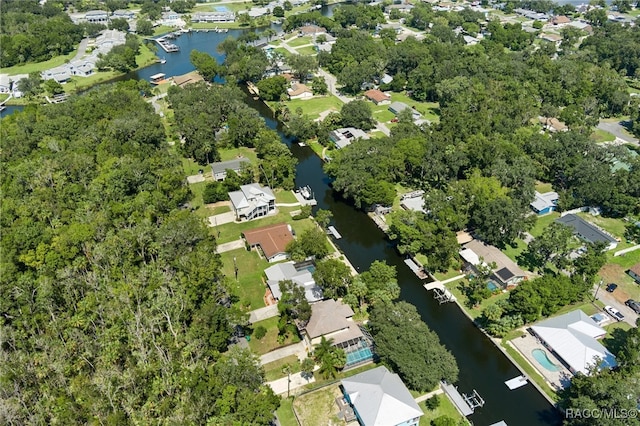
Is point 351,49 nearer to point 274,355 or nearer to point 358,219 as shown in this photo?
point 358,219

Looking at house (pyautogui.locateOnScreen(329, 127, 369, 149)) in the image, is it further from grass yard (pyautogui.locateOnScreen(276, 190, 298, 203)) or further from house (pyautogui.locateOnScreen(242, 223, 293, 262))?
house (pyautogui.locateOnScreen(242, 223, 293, 262))

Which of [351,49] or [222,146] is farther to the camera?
[351,49]

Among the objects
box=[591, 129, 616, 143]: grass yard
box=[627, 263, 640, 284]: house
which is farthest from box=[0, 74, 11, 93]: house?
box=[627, 263, 640, 284]: house


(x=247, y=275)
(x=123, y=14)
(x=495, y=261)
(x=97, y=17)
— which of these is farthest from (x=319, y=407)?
(x=123, y=14)

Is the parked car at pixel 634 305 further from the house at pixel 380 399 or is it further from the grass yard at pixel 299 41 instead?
the grass yard at pixel 299 41

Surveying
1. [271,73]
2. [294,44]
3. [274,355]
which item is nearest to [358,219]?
[274,355]

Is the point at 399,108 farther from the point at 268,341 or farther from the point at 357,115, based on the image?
the point at 268,341

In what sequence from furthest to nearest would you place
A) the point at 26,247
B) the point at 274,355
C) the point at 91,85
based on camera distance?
1. the point at 91,85
2. the point at 26,247
3. the point at 274,355
